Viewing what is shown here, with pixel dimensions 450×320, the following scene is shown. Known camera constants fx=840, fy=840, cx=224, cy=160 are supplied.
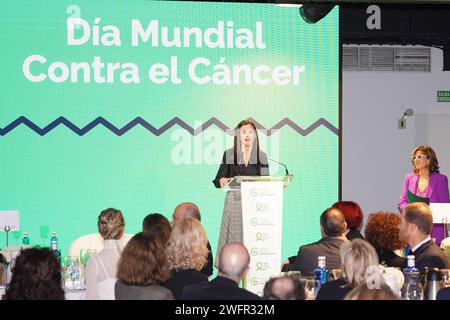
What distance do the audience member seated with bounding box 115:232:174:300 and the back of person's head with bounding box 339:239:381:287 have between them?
36.8 inches

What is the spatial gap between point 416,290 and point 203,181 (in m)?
4.30

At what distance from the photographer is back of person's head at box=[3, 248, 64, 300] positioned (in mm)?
3797

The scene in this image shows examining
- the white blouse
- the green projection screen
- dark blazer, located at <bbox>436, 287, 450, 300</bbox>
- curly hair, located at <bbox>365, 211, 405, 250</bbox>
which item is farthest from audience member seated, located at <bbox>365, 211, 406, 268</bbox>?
the green projection screen

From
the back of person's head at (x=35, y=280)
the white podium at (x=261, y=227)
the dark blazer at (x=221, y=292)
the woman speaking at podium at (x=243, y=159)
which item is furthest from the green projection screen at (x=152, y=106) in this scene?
the back of person's head at (x=35, y=280)

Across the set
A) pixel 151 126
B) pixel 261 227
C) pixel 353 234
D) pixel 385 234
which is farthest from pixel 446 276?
pixel 151 126

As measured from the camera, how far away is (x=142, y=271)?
4.25 m

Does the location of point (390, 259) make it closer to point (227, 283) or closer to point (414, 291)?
point (414, 291)

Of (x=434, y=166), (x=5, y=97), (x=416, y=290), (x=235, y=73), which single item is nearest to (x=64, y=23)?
(x=5, y=97)

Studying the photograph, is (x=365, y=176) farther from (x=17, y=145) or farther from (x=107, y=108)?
(x=17, y=145)

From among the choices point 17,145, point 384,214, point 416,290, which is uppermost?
point 17,145

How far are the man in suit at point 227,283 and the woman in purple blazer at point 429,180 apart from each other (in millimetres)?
4362

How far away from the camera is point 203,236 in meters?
5.04

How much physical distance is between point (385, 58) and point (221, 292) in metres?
7.60

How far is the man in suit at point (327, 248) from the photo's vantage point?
18.8 ft
